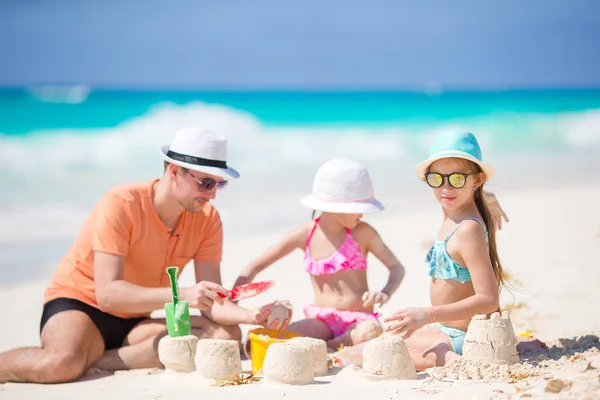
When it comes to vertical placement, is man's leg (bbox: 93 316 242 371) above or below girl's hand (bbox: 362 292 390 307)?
below

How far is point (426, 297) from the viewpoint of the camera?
19.5ft

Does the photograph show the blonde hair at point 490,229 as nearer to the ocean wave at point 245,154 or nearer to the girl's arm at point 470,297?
the girl's arm at point 470,297

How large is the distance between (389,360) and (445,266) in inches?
24.4

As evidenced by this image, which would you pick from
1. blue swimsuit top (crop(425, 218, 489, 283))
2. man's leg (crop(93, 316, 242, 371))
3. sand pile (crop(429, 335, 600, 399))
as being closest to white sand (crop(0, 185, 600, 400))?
sand pile (crop(429, 335, 600, 399))

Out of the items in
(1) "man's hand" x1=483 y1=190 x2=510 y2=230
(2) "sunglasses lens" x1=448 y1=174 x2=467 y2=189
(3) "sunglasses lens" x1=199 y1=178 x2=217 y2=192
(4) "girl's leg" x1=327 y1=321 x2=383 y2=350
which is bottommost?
(4) "girl's leg" x1=327 y1=321 x2=383 y2=350

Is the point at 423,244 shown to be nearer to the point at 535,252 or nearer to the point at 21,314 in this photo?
the point at 535,252

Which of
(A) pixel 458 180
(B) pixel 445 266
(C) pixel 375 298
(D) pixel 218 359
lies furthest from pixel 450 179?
(D) pixel 218 359

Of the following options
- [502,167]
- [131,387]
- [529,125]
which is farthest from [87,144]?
[131,387]

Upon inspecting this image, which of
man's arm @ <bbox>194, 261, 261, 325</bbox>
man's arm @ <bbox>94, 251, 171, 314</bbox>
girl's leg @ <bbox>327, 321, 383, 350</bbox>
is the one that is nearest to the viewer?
man's arm @ <bbox>94, 251, 171, 314</bbox>

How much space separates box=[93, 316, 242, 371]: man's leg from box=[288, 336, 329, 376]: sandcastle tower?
0.78 metres

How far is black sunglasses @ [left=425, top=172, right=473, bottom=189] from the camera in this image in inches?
158

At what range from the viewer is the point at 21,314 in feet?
19.6

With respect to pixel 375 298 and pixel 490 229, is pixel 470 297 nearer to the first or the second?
pixel 490 229

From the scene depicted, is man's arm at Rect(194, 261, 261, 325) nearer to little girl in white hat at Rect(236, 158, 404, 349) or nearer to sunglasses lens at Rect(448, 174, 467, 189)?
little girl in white hat at Rect(236, 158, 404, 349)
